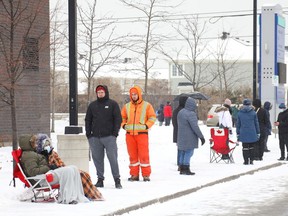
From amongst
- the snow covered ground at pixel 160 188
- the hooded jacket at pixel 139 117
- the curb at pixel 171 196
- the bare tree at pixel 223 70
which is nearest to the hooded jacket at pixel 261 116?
the snow covered ground at pixel 160 188

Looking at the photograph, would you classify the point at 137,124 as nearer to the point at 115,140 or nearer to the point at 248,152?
the point at 115,140

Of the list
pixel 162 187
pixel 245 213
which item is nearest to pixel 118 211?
pixel 245 213

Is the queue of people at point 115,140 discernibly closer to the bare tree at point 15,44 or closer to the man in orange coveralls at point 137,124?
the man in orange coveralls at point 137,124

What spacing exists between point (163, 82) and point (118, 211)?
298 ft

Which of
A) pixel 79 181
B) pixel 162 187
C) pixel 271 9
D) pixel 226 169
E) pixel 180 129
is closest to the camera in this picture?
pixel 79 181

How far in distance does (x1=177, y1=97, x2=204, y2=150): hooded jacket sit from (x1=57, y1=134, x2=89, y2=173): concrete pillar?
3070 mm

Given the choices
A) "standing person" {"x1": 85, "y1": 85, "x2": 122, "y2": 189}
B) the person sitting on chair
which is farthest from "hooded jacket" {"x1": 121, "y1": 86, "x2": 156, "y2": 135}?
the person sitting on chair

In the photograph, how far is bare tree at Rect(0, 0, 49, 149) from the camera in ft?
61.2

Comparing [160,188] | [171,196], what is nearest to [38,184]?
[171,196]

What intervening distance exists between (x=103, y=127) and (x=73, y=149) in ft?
3.72

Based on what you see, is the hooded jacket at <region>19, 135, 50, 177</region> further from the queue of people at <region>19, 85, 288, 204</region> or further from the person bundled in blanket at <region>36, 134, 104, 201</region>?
the person bundled in blanket at <region>36, 134, 104, 201</region>

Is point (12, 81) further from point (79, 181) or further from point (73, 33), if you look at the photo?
point (79, 181)

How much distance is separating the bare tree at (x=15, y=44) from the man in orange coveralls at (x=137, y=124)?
11.6ft

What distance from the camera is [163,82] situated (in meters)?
103
